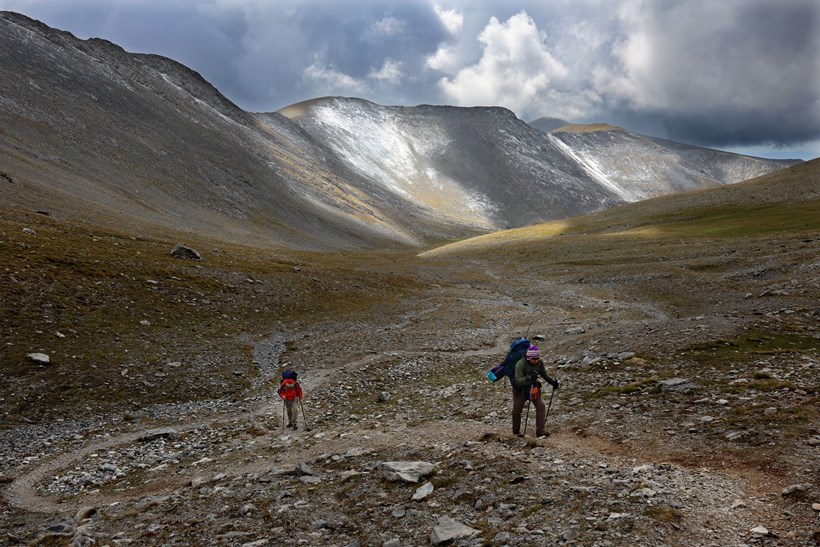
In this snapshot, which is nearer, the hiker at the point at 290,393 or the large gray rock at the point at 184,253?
the hiker at the point at 290,393

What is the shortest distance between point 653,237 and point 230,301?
259 feet

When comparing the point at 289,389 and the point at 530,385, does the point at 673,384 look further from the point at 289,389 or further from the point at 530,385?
the point at 289,389

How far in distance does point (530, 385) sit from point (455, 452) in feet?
10.8

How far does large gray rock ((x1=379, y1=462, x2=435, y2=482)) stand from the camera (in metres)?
12.2

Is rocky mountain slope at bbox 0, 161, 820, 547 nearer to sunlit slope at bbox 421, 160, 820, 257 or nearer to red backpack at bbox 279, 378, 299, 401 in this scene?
red backpack at bbox 279, 378, 299, 401

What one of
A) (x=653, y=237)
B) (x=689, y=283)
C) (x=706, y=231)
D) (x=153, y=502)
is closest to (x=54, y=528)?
(x=153, y=502)

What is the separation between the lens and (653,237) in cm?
9138

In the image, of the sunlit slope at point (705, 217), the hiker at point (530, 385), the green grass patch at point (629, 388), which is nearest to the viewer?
the hiker at point (530, 385)

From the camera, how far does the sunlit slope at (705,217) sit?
295ft

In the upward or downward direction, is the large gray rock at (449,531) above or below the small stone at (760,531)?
above

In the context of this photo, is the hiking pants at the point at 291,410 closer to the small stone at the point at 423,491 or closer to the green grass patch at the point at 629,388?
the small stone at the point at 423,491

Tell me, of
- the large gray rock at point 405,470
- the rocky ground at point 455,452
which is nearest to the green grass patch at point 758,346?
the rocky ground at point 455,452

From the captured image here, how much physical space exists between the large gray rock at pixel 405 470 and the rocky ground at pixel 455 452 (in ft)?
0.24

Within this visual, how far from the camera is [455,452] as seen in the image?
13.7 meters
